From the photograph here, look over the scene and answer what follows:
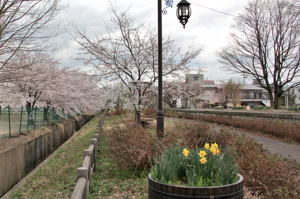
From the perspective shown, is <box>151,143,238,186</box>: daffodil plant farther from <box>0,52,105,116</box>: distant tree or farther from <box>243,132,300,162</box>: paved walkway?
<box>0,52,105,116</box>: distant tree

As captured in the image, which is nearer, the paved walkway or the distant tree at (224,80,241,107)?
the paved walkway

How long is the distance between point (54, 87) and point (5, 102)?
354 cm

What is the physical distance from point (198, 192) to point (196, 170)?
1.78 ft

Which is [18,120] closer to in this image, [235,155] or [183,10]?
[183,10]

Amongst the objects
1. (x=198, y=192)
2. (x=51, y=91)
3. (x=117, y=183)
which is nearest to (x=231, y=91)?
(x=51, y=91)

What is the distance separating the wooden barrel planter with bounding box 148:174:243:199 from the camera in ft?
11.4

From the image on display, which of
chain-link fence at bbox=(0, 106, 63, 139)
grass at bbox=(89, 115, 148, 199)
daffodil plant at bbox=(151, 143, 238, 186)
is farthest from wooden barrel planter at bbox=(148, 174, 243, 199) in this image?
chain-link fence at bbox=(0, 106, 63, 139)

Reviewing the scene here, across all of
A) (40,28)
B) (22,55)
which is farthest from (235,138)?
(22,55)

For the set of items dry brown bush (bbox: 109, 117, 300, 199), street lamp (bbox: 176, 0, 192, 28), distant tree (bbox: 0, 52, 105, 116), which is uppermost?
street lamp (bbox: 176, 0, 192, 28)

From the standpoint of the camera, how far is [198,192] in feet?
11.4

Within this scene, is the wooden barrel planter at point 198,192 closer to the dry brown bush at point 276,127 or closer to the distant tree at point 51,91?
the dry brown bush at point 276,127

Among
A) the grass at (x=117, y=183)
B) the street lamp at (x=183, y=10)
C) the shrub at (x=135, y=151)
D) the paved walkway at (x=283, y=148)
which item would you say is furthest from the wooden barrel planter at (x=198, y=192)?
the paved walkway at (x=283, y=148)

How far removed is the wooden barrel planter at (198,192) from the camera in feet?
11.4

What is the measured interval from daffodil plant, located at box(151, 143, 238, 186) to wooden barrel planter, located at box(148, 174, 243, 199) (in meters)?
0.16
